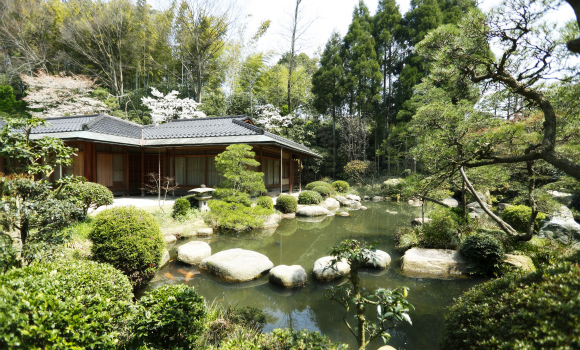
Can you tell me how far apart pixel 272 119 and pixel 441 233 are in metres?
15.7

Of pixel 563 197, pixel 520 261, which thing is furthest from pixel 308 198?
pixel 563 197

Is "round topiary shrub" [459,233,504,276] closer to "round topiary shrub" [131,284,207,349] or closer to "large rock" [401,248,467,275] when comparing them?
"large rock" [401,248,467,275]

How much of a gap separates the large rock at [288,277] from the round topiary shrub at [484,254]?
11.0ft

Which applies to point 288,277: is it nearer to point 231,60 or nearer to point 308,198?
point 308,198

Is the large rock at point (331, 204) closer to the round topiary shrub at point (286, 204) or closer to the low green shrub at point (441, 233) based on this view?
the round topiary shrub at point (286, 204)

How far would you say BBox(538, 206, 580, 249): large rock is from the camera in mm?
5766

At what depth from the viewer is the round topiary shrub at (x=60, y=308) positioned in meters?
1.60

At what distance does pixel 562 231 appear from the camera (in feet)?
19.4

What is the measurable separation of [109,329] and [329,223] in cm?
851

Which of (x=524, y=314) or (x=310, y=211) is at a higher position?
(x=524, y=314)

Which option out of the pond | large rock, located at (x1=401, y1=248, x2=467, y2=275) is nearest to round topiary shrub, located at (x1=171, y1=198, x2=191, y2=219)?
the pond

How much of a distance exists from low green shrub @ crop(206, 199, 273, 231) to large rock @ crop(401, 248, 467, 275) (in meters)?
4.22

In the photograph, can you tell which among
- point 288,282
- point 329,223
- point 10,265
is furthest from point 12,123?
point 329,223

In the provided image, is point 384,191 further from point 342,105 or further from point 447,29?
point 447,29
